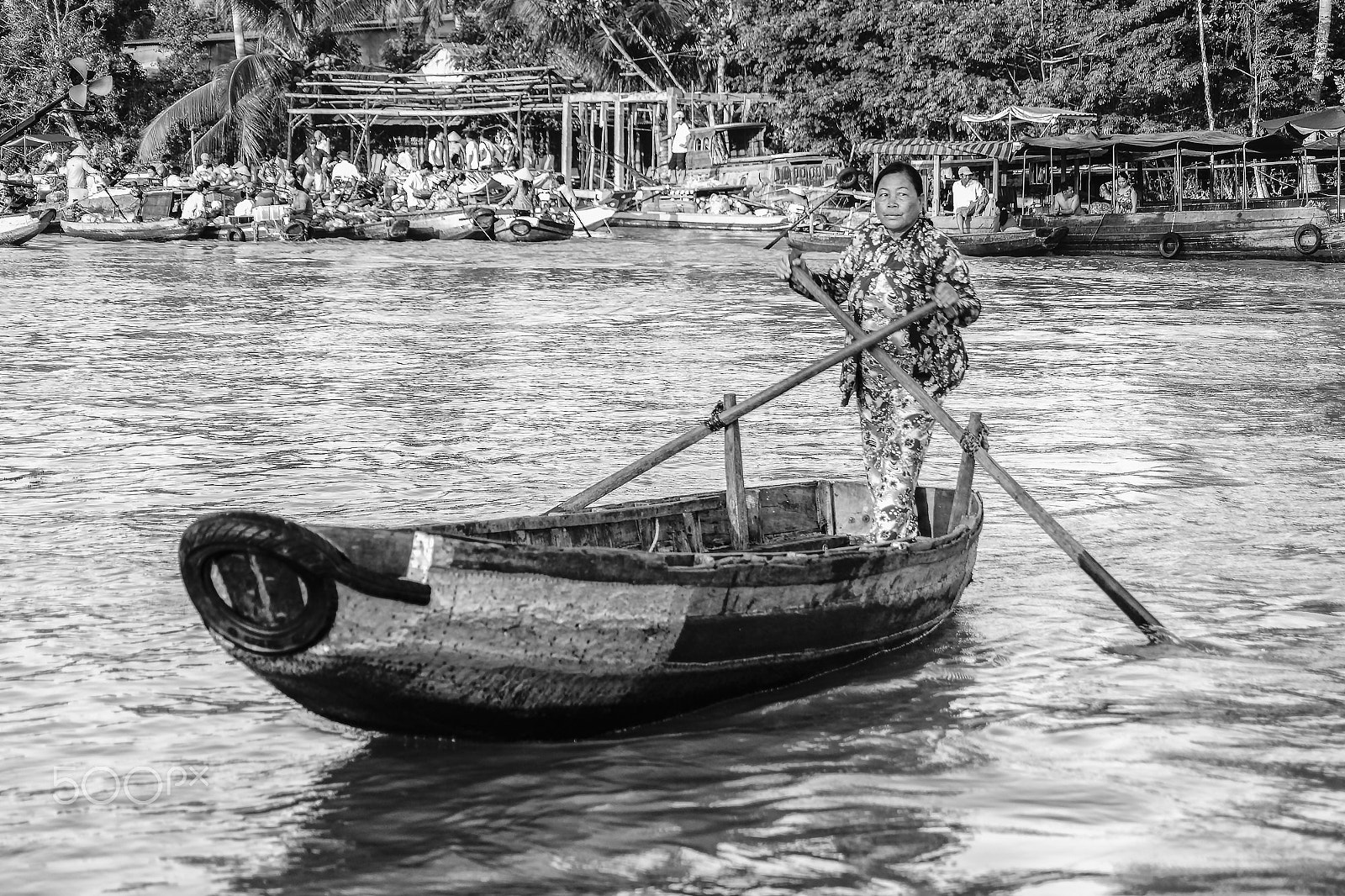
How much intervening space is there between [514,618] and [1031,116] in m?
24.1

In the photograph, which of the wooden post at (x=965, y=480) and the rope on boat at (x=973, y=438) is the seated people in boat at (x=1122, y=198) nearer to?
the wooden post at (x=965, y=480)

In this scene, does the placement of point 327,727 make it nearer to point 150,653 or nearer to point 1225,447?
point 150,653

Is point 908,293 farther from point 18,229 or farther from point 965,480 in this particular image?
point 18,229

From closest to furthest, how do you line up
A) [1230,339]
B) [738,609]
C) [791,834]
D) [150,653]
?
[791,834], [738,609], [150,653], [1230,339]

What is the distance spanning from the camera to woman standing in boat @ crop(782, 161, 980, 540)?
522 cm

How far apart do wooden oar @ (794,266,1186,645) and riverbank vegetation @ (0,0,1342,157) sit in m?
22.5

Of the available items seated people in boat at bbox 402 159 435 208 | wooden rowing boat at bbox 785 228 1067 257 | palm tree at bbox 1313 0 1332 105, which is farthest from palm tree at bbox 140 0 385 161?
Result: palm tree at bbox 1313 0 1332 105

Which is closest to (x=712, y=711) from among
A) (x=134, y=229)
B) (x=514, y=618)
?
(x=514, y=618)

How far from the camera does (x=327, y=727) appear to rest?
4.54 metres

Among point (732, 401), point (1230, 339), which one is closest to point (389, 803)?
point (732, 401)

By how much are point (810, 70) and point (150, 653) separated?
28.9m

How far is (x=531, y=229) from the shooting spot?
91.9 ft

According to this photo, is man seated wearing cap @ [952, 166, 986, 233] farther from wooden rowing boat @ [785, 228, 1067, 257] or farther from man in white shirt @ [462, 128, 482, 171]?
man in white shirt @ [462, 128, 482, 171]

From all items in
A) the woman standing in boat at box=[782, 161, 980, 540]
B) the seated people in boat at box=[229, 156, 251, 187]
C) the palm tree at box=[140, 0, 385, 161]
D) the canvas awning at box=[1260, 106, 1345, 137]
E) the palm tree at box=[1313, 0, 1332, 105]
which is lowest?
the woman standing in boat at box=[782, 161, 980, 540]
